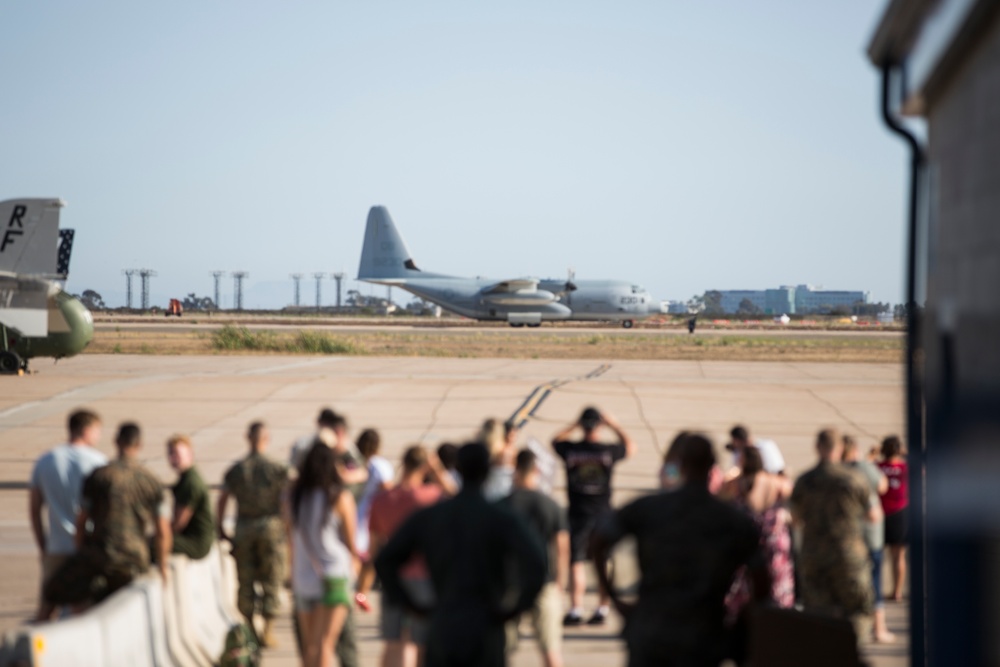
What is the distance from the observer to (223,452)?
702 inches

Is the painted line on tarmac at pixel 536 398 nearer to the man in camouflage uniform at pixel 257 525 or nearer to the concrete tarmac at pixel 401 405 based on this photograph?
the concrete tarmac at pixel 401 405

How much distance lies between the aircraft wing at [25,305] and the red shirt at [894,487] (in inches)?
1050

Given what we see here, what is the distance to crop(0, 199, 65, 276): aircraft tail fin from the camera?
102 ft

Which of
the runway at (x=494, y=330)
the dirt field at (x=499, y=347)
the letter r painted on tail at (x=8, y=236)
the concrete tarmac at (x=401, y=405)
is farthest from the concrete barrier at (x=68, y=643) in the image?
the runway at (x=494, y=330)

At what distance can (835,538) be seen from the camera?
716 centimetres

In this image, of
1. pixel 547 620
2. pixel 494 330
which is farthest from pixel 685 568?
pixel 494 330

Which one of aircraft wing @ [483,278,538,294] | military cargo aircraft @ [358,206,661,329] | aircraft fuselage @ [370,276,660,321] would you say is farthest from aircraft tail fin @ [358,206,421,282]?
aircraft wing @ [483,278,538,294]

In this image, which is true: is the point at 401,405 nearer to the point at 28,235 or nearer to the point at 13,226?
the point at 28,235

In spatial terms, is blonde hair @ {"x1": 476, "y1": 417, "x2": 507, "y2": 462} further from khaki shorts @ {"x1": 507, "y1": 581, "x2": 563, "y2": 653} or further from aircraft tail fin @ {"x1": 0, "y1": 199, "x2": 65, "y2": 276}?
aircraft tail fin @ {"x1": 0, "y1": 199, "x2": 65, "y2": 276}

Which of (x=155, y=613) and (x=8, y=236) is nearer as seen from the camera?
(x=155, y=613)

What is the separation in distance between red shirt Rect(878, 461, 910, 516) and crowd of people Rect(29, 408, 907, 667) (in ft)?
0.06

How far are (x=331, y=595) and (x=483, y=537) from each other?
2.34m

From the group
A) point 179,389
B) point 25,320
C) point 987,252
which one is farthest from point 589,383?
point 987,252

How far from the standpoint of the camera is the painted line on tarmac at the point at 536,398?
69.7 feet
